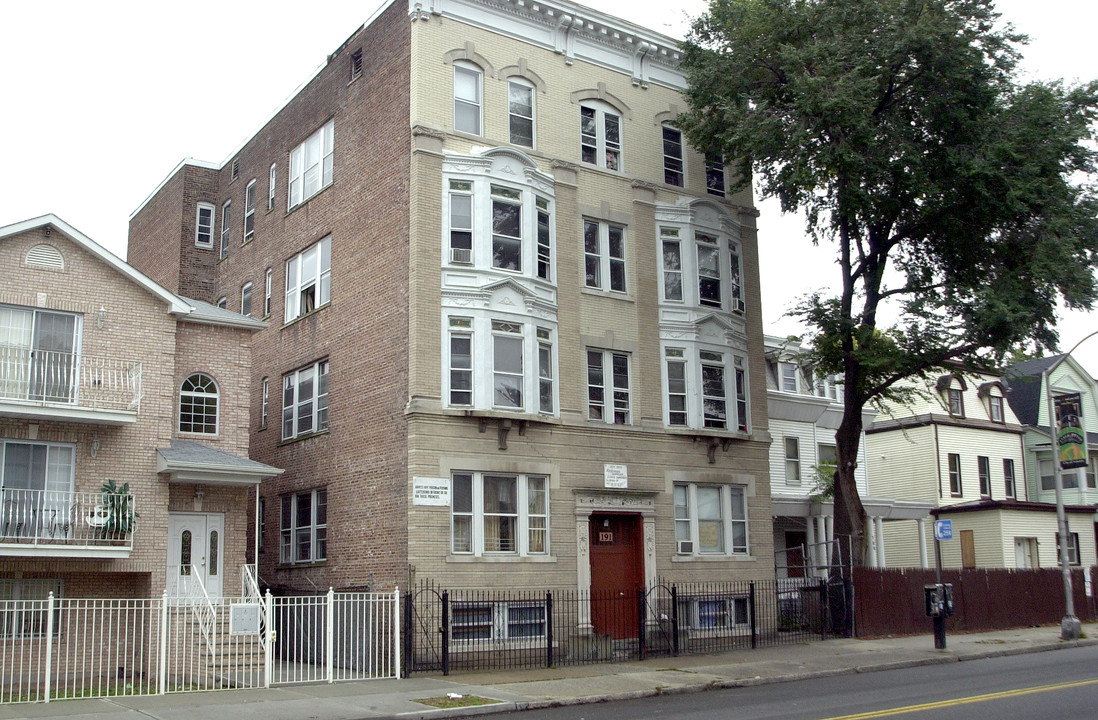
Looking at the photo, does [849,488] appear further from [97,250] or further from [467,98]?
[97,250]

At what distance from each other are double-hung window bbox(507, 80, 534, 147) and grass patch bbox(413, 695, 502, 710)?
13.7 m

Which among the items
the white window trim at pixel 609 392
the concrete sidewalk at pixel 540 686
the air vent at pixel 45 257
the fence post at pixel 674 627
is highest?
the air vent at pixel 45 257

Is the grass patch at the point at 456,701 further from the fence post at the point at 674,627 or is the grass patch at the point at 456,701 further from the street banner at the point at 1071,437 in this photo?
the street banner at the point at 1071,437

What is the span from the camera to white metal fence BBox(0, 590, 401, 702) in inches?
703

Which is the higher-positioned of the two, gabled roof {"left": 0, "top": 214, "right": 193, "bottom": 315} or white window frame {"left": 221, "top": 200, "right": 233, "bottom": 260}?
white window frame {"left": 221, "top": 200, "right": 233, "bottom": 260}

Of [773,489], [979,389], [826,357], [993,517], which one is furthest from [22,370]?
[979,389]

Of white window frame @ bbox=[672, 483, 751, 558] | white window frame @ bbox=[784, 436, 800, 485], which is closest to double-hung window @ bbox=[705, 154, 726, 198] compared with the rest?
white window frame @ bbox=[672, 483, 751, 558]

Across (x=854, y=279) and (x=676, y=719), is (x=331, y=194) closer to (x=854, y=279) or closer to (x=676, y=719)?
(x=854, y=279)

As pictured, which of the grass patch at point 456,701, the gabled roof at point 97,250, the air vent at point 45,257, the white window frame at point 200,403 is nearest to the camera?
the grass patch at point 456,701

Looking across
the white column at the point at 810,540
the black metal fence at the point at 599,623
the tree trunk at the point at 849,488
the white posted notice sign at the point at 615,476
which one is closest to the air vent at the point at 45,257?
the black metal fence at the point at 599,623

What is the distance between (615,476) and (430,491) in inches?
199

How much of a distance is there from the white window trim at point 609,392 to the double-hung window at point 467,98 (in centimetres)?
613

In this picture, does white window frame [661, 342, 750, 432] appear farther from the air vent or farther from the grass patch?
the air vent

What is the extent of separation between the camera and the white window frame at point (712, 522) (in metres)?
26.3
